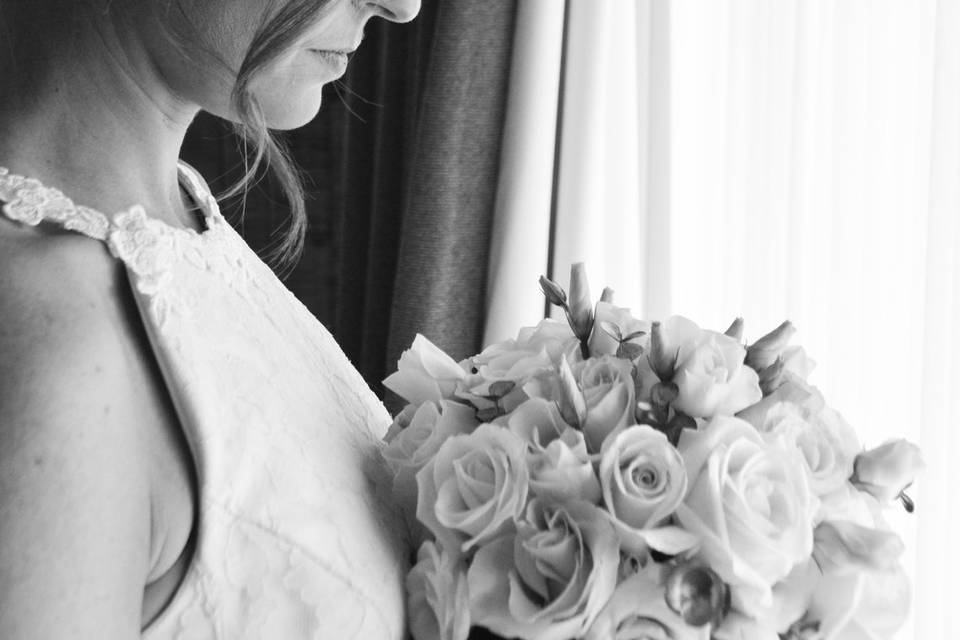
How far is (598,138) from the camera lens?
181 cm

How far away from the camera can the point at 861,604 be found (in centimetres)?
76

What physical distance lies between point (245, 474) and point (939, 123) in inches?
44.3

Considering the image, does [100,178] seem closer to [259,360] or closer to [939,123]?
[259,360]

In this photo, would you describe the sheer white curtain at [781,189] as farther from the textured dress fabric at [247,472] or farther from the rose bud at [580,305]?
the textured dress fabric at [247,472]

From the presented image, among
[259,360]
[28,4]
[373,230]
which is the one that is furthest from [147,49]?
[373,230]

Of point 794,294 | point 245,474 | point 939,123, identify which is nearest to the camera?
point 245,474

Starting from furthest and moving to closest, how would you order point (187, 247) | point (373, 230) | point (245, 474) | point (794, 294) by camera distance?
point (373, 230) < point (794, 294) < point (187, 247) < point (245, 474)

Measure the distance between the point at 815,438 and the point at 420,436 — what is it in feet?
1.01

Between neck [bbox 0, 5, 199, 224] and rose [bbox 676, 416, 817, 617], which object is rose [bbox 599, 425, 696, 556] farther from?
neck [bbox 0, 5, 199, 224]

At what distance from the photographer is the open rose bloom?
2.29 feet

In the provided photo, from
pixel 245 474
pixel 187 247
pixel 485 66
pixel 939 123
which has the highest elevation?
pixel 485 66

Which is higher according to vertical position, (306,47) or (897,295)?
(306,47)

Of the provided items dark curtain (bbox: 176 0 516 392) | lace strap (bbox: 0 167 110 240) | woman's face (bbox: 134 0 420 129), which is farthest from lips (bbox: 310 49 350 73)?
dark curtain (bbox: 176 0 516 392)

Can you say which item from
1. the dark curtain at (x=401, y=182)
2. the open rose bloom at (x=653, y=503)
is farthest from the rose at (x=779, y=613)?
the dark curtain at (x=401, y=182)
